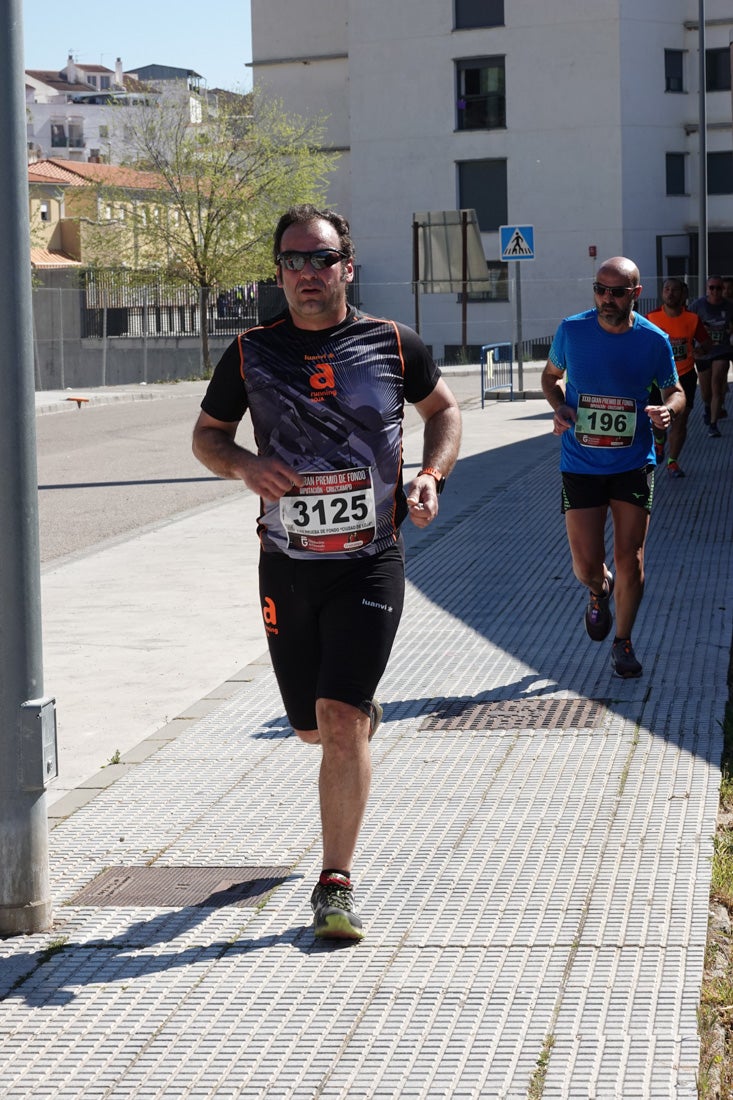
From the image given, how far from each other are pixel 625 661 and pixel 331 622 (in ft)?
10.4

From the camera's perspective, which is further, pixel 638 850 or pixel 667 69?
pixel 667 69

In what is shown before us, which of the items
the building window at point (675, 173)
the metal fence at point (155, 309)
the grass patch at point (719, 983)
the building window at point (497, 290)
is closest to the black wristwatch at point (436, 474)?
the grass patch at point (719, 983)

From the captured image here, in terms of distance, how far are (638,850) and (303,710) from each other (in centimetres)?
114

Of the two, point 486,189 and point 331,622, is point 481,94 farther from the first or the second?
point 331,622

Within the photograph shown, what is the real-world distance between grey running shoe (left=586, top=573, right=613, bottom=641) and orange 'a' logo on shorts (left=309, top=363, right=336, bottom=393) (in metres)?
3.65

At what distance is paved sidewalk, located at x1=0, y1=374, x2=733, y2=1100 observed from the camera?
368cm

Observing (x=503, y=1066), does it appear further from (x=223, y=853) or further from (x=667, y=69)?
(x=667, y=69)

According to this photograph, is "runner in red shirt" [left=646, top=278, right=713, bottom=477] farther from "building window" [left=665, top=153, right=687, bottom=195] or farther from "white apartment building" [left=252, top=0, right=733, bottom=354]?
"building window" [left=665, top=153, right=687, bottom=195]

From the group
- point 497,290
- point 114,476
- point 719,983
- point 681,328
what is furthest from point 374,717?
point 497,290

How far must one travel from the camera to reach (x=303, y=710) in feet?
15.6

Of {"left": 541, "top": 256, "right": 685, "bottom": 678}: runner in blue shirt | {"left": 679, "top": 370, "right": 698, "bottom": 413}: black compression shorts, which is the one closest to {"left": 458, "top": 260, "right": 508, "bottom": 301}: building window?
{"left": 679, "top": 370, "right": 698, "bottom": 413}: black compression shorts

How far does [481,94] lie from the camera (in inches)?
2125

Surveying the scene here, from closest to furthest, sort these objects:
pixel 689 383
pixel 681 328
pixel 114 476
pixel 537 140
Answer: pixel 681 328 < pixel 689 383 < pixel 114 476 < pixel 537 140

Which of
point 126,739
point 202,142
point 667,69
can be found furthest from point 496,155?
point 126,739
